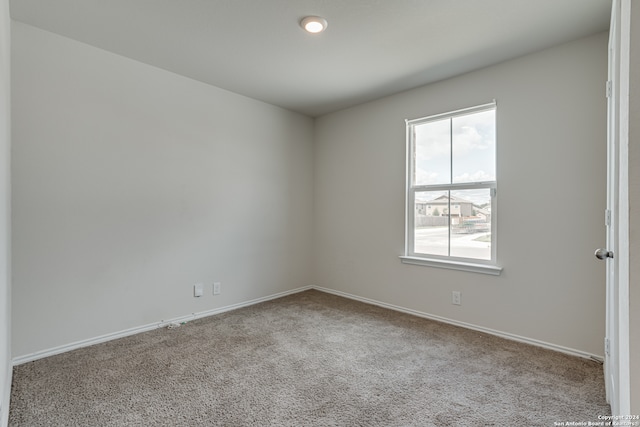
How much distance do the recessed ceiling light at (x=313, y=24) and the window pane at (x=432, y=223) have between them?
1.91 meters

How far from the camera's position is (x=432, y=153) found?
338cm

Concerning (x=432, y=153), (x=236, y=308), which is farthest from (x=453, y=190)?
(x=236, y=308)

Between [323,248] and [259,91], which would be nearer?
[259,91]

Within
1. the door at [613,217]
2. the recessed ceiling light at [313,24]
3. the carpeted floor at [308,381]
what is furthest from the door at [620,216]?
the recessed ceiling light at [313,24]

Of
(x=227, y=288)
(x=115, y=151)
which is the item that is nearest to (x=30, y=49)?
(x=115, y=151)

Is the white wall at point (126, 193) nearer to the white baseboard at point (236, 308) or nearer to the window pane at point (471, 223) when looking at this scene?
the white baseboard at point (236, 308)

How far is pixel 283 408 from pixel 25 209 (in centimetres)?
223

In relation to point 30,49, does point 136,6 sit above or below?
above

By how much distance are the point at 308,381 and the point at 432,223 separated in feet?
6.62

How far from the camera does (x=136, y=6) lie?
6.83ft

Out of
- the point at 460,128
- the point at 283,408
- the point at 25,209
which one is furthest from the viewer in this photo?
the point at 460,128

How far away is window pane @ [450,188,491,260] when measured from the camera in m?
2.95

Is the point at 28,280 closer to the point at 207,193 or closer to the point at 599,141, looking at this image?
the point at 207,193

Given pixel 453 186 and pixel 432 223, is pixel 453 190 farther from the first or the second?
pixel 432 223
